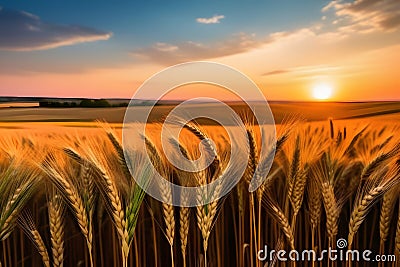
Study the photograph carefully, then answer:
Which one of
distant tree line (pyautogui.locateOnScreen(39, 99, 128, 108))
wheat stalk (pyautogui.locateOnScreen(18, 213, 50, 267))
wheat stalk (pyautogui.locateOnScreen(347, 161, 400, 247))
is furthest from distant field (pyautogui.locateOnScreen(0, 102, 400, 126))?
wheat stalk (pyautogui.locateOnScreen(18, 213, 50, 267))

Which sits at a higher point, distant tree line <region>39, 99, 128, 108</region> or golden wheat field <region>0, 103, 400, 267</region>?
distant tree line <region>39, 99, 128, 108</region>

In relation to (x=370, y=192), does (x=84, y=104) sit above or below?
above

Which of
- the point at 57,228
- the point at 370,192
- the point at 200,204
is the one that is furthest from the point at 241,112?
the point at 57,228

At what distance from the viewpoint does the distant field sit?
1418 millimetres

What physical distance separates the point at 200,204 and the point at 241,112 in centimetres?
30

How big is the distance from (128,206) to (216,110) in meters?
0.38

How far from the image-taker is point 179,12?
1395mm

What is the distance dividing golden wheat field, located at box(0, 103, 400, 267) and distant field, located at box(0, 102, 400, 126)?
0.05ft

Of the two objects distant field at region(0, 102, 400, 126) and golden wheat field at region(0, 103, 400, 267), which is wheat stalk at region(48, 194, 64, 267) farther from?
distant field at region(0, 102, 400, 126)

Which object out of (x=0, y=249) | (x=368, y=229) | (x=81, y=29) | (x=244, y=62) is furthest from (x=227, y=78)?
(x=0, y=249)

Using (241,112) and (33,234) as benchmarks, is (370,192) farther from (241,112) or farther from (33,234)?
(33,234)

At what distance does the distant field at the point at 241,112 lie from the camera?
1418 mm

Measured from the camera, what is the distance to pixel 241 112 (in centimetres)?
142

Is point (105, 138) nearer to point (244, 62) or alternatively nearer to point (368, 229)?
point (244, 62)
